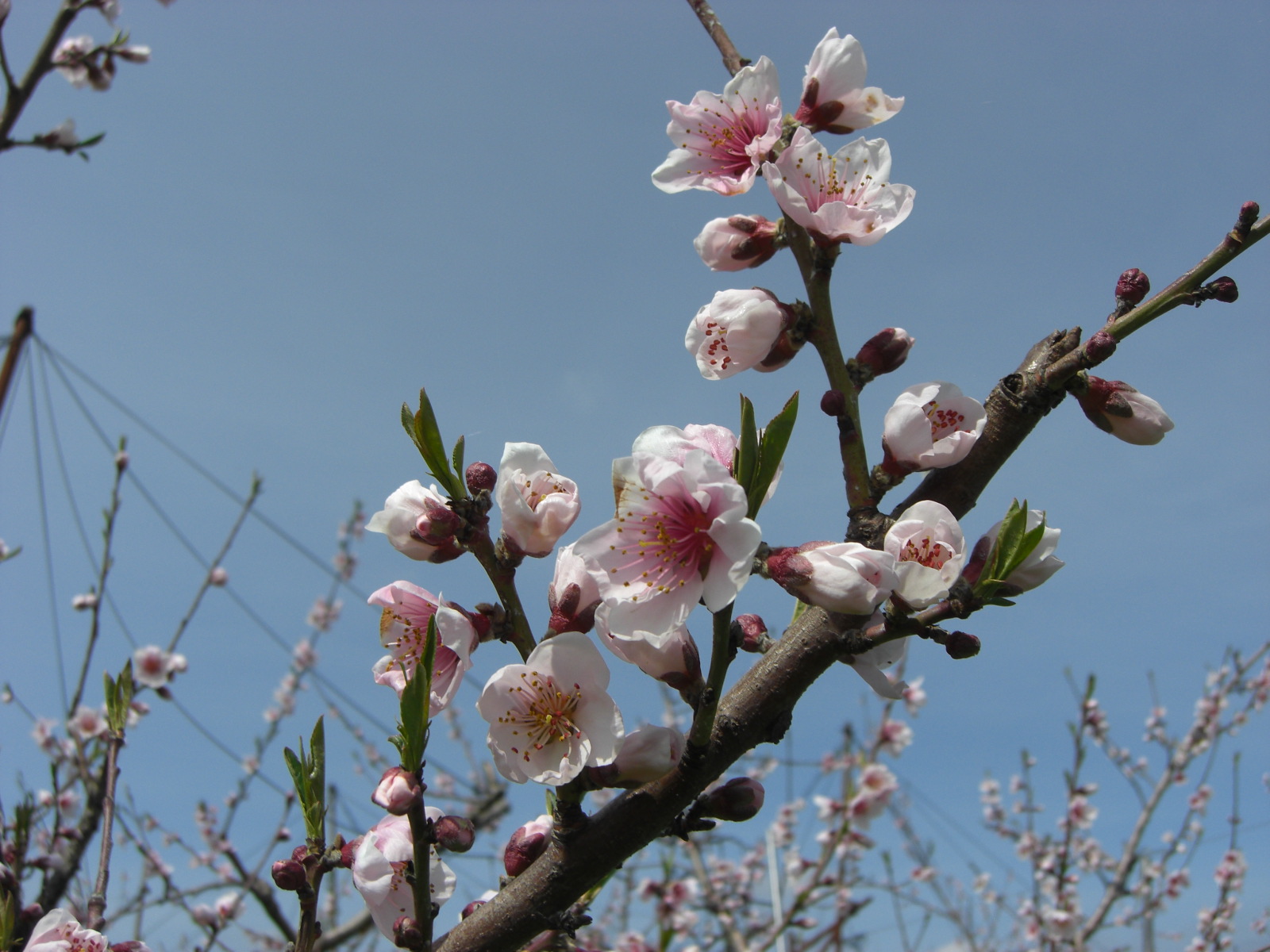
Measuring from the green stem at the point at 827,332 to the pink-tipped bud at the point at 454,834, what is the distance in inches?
27.2

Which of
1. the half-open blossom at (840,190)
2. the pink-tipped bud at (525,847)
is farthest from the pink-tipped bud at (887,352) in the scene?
the pink-tipped bud at (525,847)

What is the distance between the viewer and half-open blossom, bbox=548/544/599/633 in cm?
106

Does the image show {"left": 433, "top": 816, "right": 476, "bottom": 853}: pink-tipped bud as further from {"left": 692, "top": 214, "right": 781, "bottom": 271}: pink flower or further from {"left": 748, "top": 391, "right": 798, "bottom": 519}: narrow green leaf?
{"left": 692, "top": 214, "right": 781, "bottom": 271}: pink flower

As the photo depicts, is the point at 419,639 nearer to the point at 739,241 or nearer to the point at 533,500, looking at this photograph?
the point at 533,500

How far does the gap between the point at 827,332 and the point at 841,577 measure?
19.5 inches

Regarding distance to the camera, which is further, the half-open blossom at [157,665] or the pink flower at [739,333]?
the half-open blossom at [157,665]

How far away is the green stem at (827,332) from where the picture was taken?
1.16m

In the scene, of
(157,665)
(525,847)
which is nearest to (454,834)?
(525,847)

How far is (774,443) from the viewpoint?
858 mm

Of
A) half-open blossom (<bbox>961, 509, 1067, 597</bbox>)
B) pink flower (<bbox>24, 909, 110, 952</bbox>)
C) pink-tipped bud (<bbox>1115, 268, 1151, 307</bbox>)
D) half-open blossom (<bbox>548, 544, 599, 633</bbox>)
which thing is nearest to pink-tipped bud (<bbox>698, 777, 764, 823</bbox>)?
half-open blossom (<bbox>548, 544, 599, 633</bbox>)

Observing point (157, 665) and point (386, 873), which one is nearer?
point (386, 873)

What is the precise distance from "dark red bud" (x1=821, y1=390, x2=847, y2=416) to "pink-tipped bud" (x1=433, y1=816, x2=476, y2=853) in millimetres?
742

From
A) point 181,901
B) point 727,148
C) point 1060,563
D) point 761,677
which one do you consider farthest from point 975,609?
point 181,901

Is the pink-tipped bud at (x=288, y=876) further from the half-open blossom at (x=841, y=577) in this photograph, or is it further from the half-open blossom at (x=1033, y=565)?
the half-open blossom at (x=1033, y=565)
